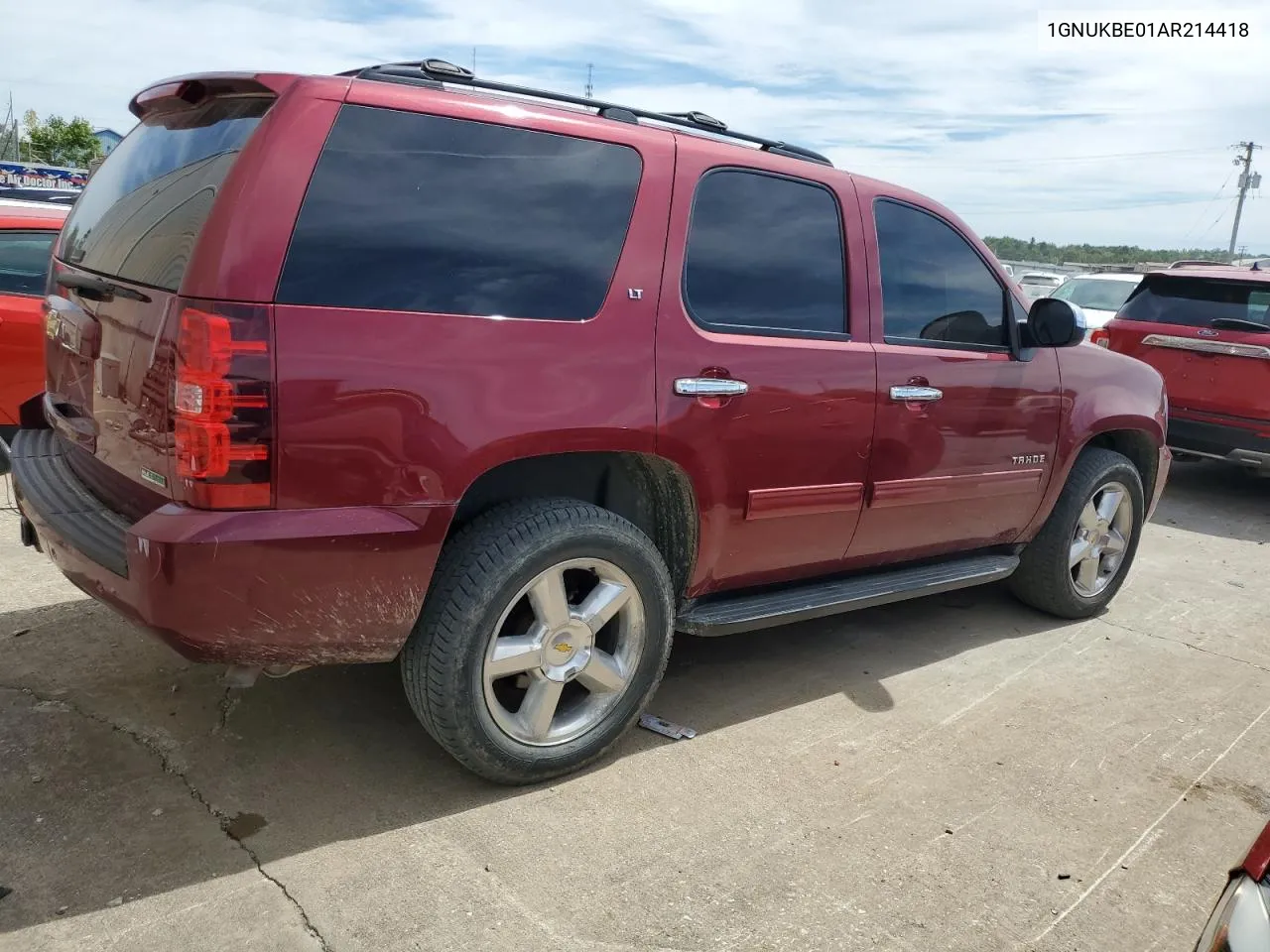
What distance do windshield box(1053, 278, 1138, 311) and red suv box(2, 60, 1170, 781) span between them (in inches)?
428

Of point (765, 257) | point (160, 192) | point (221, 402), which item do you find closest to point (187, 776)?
point (221, 402)

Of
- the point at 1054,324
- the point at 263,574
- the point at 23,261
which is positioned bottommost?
the point at 263,574

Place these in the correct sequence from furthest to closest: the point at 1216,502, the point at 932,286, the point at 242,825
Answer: the point at 1216,502
the point at 932,286
the point at 242,825

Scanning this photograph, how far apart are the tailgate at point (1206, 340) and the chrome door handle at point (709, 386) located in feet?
18.5

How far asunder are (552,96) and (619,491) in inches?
48.9

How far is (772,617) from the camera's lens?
11.6 ft

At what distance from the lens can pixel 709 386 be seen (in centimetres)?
317

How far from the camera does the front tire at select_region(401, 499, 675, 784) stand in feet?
9.24

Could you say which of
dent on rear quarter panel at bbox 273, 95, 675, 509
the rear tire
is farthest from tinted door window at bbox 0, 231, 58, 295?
the rear tire

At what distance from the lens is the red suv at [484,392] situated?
8.12 feet

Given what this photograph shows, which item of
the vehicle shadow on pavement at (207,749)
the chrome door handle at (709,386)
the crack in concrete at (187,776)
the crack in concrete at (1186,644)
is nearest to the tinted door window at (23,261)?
the vehicle shadow on pavement at (207,749)

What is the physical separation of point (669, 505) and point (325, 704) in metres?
1.34

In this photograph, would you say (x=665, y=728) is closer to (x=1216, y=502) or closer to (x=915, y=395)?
(x=915, y=395)

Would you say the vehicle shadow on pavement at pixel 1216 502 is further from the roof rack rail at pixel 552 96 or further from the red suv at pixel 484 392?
the roof rack rail at pixel 552 96
